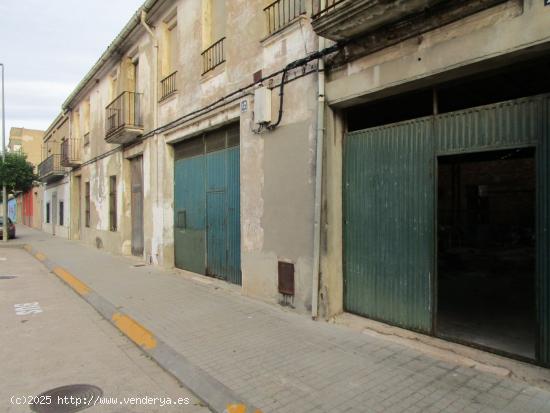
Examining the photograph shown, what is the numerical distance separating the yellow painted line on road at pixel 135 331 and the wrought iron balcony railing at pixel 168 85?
19.3 ft

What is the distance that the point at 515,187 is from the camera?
13.9 meters

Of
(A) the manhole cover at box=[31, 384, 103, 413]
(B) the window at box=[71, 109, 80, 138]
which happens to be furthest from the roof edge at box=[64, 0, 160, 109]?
(A) the manhole cover at box=[31, 384, 103, 413]

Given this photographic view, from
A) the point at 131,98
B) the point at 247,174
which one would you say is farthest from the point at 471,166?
the point at 131,98

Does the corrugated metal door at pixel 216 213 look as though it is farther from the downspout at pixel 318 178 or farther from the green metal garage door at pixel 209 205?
the downspout at pixel 318 178

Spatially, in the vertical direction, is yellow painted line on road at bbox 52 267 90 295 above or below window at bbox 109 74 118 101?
below

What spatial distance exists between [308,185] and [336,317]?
1855 mm

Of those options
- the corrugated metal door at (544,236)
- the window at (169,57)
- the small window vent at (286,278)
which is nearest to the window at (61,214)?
the window at (169,57)

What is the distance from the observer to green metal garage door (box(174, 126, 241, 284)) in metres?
8.05

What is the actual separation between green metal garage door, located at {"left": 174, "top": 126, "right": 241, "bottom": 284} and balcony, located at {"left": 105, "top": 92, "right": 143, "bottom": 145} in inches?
82.3

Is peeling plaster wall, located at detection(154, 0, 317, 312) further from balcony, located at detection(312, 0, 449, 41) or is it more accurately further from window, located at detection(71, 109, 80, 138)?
window, located at detection(71, 109, 80, 138)

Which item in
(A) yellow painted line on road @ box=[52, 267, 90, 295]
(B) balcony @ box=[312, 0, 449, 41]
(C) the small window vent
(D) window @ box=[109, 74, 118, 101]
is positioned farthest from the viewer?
(D) window @ box=[109, 74, 118, 101]

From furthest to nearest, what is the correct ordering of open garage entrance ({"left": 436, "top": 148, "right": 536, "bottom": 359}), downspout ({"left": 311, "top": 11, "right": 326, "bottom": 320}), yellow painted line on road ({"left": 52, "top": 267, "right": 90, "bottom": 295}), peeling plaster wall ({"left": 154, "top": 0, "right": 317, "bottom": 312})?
1. yellow painted line on road ({"left": 52, "top": 267, "right": 90, "bottom": 295})
2. peeling plaster wall ({"left": 154, "top": 0, "right": 317, "bottom": 312})
3. downspout ({"left": 311, "top": 11, "right": 326, "bottom": 320})
4. open garage entrance ({"left": 436, "top": 148, "right": 536, "bottom": 359})

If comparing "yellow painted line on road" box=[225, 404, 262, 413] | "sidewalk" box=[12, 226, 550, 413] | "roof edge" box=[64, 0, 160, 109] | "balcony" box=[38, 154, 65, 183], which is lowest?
"yellow painted line on road" box=[225, 404, 262, 413]

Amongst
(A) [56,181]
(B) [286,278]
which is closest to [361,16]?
(B) [286,278]
